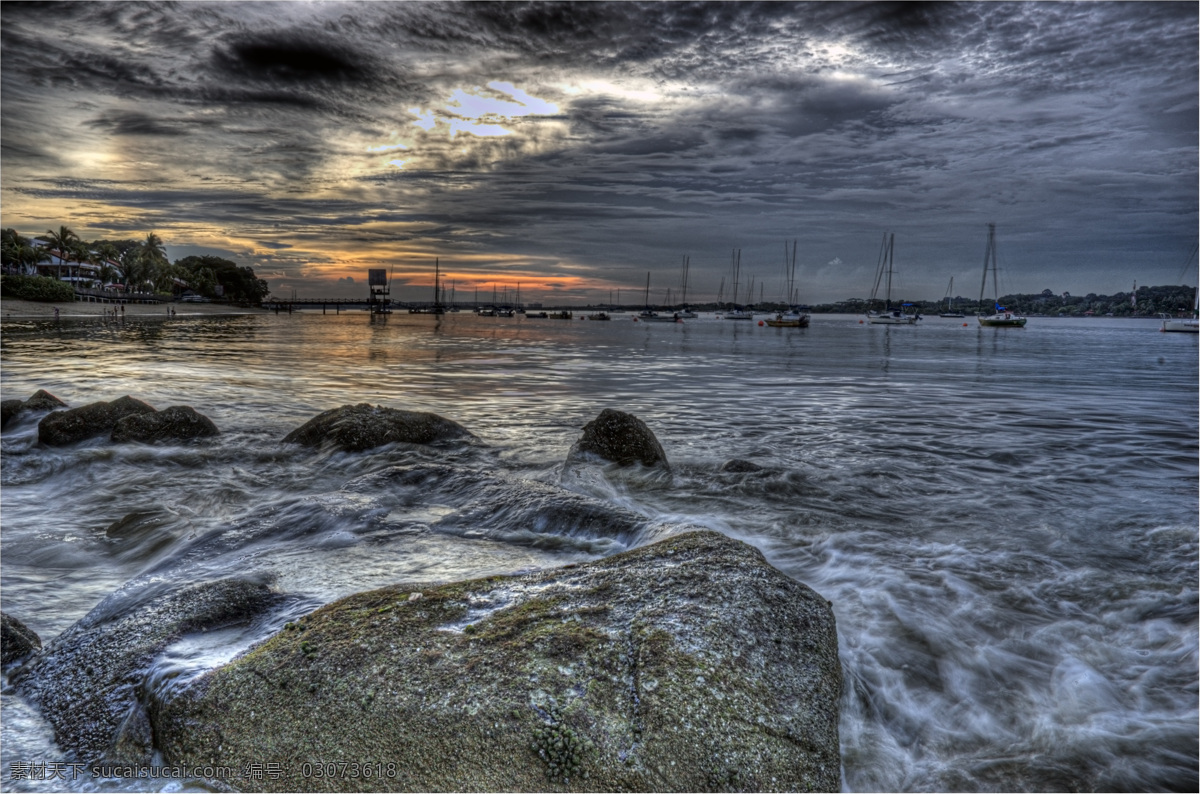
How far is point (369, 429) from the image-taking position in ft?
32.0

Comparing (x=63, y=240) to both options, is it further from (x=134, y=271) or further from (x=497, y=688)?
(x=497, y=688)

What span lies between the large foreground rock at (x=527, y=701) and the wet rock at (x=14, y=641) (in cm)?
173

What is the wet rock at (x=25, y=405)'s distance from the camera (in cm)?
1197

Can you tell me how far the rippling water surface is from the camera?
379 cm

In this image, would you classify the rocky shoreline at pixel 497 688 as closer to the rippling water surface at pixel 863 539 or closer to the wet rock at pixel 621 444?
the rippling water surface at pixel 863 539

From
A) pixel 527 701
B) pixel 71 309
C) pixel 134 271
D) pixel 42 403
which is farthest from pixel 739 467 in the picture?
pixel 134 271

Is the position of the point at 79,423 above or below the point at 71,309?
below

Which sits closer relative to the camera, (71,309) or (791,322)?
(71,309)

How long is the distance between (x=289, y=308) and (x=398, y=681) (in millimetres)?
179882

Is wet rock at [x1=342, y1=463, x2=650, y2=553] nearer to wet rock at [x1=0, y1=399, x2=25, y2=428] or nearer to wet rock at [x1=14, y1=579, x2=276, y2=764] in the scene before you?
wet rock at [x1=14, y1=579, x2=276, y2=764]

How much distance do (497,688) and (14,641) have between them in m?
3.37

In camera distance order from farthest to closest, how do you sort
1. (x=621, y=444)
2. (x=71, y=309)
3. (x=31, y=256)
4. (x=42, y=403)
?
(x=31, y=256)
(x=71, y=309)
(x=42, y=403)
(x=621, y=444)

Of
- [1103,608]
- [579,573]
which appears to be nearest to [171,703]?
[579,573]

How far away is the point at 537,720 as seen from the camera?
2.75 metres
